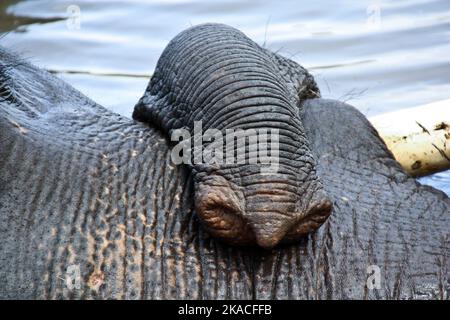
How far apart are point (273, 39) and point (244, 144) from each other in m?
3.89

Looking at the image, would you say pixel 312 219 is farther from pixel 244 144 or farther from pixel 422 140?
pixel 422 140

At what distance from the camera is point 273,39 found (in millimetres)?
6613

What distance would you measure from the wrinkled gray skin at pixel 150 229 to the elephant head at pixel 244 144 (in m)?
0.09

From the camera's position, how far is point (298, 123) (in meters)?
2.87

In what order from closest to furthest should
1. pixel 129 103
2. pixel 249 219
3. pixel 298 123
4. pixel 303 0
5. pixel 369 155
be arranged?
pixel 249 219 < pixel 298 123 < pixel 369 155 < pixel 129 103 < pixel 303 0

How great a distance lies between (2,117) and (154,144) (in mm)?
432

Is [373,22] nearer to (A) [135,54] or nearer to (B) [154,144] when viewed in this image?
(A) [135,54]

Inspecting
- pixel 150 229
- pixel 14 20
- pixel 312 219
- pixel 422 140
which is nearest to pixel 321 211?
pixel 312 219

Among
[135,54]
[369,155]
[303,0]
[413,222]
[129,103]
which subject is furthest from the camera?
[303,0]

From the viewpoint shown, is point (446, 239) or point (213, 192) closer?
point (213, 192)

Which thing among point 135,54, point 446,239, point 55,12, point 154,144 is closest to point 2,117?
point 154,144

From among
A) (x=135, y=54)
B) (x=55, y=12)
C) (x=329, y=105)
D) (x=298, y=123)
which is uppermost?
(x=55, y=12)

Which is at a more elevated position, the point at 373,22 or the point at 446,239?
the point at 373,22

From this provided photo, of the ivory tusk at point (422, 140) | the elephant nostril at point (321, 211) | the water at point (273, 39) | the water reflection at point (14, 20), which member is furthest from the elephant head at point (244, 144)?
the water reflection at point (14, 20)
